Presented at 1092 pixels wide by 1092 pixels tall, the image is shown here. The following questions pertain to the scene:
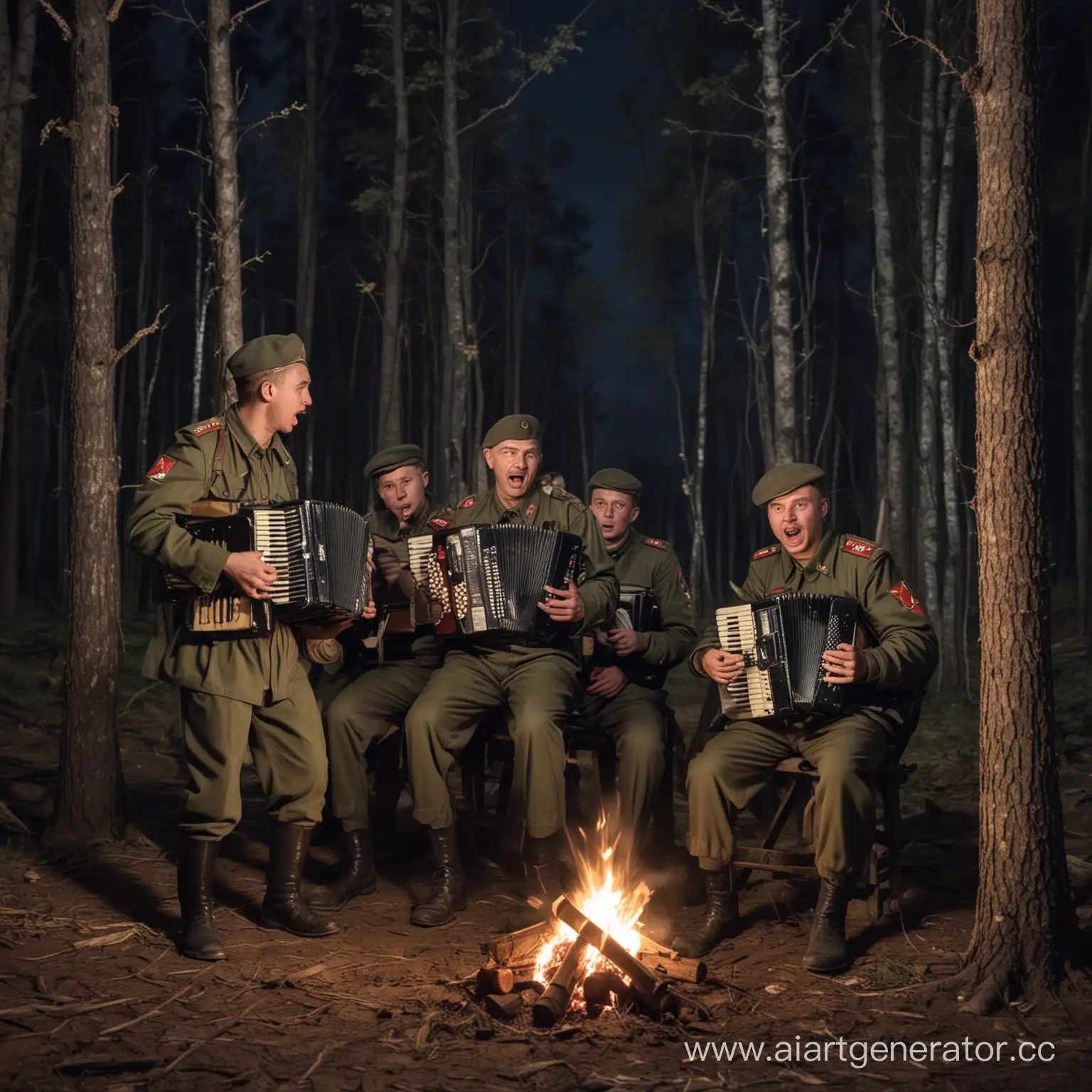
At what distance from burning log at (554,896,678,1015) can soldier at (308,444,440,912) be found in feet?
5.08

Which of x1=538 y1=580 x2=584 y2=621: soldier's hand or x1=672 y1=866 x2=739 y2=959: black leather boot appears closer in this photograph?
x1=672 y1=866 x2=739 y2=959: black leather boot

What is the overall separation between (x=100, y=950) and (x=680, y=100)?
21229 millimetres

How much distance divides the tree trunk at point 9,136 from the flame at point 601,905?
6.39 meters

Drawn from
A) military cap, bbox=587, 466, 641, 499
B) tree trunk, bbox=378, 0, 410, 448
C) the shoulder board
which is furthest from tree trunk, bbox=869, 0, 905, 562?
the shoulder board

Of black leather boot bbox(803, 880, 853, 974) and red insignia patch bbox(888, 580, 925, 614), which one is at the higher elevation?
red insignia patch bbox(888, 580, 925, 614)

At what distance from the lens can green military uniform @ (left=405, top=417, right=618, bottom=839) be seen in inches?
210

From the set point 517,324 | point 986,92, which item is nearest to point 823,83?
point 517,324

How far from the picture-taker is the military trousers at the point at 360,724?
18.4ft

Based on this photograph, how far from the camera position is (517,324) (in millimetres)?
28547

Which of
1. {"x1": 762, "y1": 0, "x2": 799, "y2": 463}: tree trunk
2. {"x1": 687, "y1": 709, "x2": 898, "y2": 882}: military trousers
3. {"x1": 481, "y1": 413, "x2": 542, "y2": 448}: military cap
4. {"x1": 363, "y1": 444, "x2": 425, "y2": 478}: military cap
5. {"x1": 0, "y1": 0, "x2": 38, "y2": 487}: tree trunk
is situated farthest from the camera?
{"x1": 762, "y1": 0, "x2": 799, "y2": 463}: tree trunk

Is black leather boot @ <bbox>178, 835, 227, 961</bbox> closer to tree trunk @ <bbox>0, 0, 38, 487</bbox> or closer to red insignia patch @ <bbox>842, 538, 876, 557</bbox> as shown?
red insignia patch @ <bbox>842, 538, 876, 557</bbox>

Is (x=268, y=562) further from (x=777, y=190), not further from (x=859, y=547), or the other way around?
(x=777, y=190)

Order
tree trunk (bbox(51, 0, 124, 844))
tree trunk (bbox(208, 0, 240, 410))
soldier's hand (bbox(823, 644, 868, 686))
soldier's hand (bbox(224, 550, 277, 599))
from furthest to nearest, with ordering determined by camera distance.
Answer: tree trunk (bbox(208, 0, 240, 410)), tree trunk (bbox(51, 0, 124, 844)), soldier's hand (bbox(823, 644, 868, 686)), soldier's hand (bbox(224, 550, 277, 599))

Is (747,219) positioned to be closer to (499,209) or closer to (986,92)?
(499,209)
